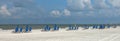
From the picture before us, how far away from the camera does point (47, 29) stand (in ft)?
147
